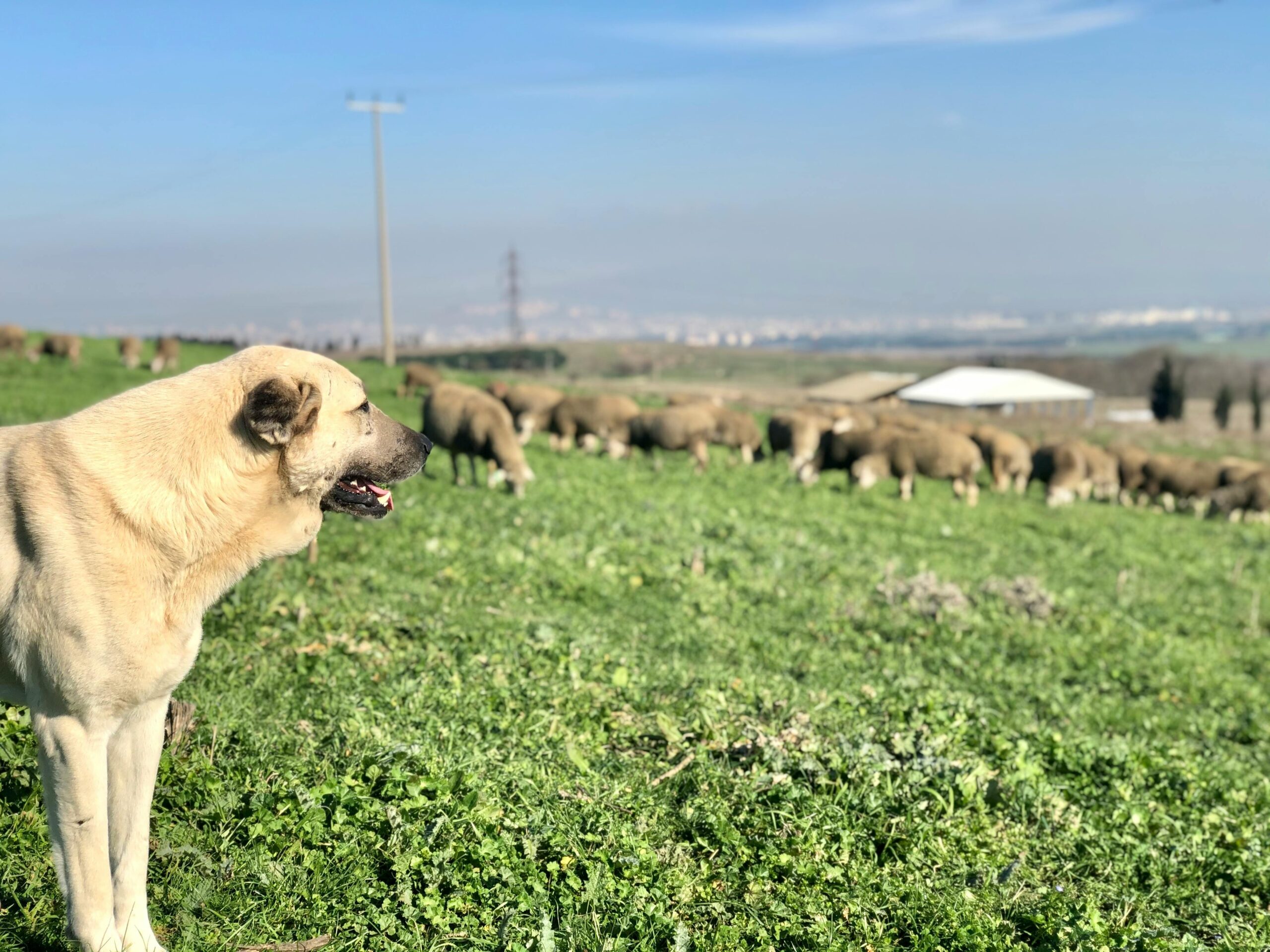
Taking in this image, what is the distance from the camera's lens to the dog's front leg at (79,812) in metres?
3.91

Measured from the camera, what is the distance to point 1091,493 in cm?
3338

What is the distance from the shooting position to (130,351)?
4000cm

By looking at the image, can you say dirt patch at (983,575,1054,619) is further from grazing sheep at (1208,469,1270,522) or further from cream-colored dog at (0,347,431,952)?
grazing sheep at (1208,469,1270,522)

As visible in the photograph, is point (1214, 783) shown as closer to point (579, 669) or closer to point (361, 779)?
point (579, 669)

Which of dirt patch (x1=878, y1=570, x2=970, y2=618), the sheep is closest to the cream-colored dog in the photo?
dirt patch (x1=878, y1=570, x2=970, y2=618)

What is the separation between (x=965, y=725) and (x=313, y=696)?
14.2 feet

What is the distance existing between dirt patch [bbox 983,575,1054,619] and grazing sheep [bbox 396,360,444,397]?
2907 centimetres

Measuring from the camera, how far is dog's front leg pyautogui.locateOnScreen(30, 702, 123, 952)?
12.8 feet

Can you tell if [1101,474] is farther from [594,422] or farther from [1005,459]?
[594,422]

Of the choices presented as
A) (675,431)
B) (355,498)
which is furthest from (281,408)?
(675,431)

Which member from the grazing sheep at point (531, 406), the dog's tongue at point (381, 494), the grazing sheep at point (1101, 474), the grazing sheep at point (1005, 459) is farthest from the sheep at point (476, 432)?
the grazing sheep at point (1101, 474)

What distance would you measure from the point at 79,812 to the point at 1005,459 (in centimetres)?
3060

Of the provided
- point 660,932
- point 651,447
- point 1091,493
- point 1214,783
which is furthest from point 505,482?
point 1091,493

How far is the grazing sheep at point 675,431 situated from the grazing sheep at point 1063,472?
961 centimetres
